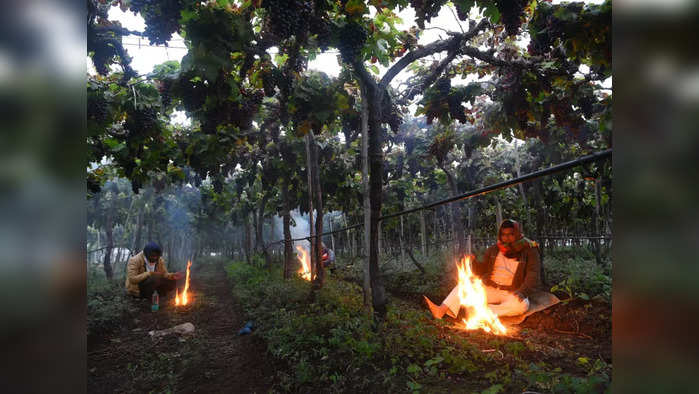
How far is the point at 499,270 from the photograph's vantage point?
6.08 m

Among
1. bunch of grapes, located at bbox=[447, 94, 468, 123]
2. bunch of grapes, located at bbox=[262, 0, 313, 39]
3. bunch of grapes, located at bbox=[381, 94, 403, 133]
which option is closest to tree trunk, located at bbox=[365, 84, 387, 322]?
bunch of grapes, located at bbox=[381, 94, 403, 133]

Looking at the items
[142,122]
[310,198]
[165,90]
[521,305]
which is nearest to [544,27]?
[521,305]

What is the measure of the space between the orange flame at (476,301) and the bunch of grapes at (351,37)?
12.7ft

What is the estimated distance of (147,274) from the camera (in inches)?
350

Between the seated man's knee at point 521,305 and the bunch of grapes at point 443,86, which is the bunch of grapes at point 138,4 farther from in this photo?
the seated man's knee at point 521,305

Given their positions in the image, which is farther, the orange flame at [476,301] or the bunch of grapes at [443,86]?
the bunch of grapes at [443,86]

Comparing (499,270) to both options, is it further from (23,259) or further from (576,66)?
(23,259)

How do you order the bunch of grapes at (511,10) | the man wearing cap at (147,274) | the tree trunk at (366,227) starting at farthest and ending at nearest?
1. the man wearing cap at (147,274)
2. the tree trunk at (366,227)
3. the bunch of grapes at (511,10)

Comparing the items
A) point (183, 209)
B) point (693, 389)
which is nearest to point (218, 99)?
point (693, 389)

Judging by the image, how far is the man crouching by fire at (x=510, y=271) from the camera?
5.46 m

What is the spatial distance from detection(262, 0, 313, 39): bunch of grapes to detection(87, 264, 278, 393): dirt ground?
4.89 meters

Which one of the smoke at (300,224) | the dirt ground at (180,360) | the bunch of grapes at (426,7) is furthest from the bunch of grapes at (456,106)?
the smoke at (300,224)

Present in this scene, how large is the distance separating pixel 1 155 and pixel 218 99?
5759mm

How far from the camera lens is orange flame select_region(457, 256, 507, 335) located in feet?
19.3
